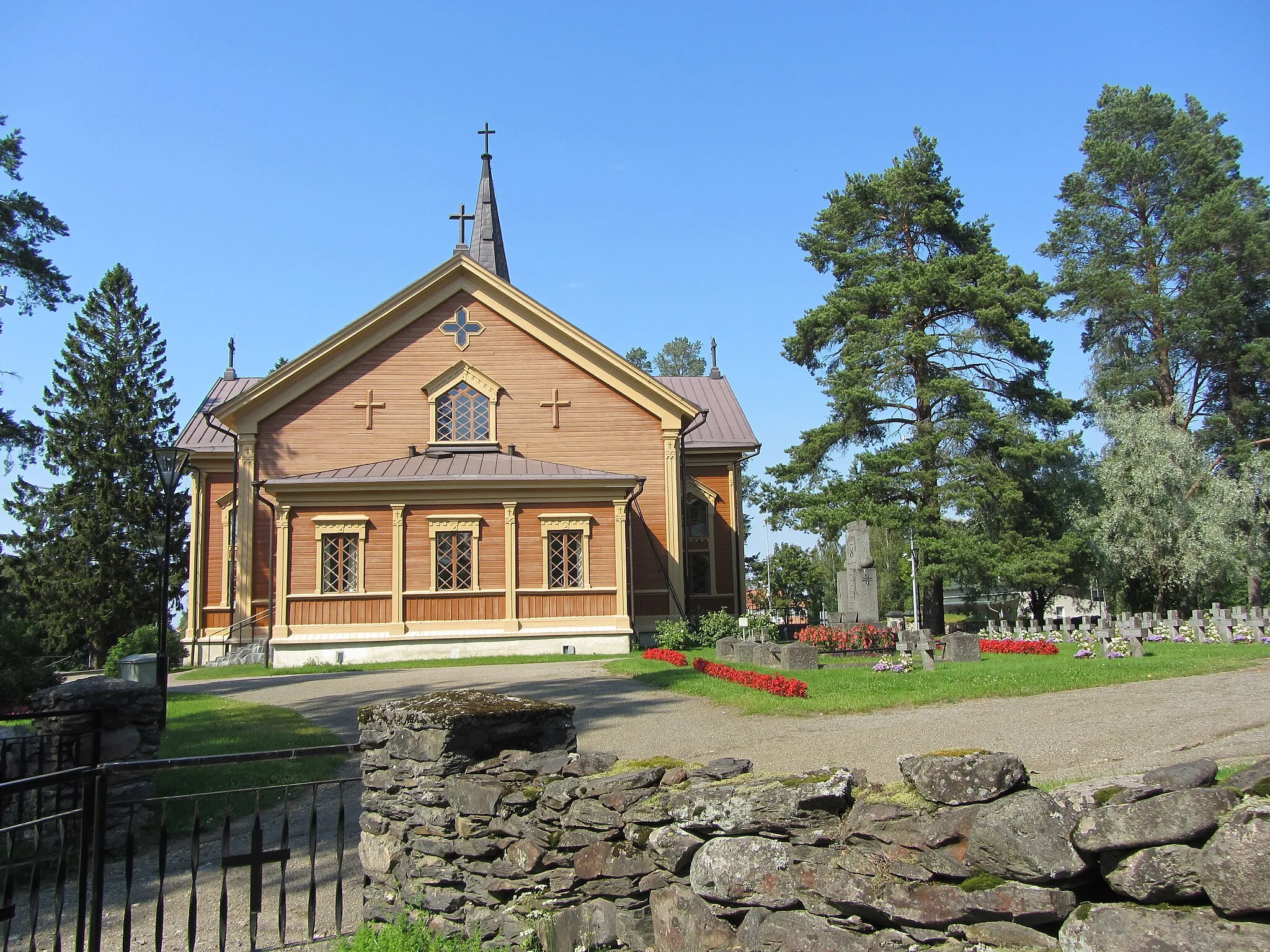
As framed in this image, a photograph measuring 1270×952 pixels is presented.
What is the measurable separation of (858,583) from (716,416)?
12.6 metres

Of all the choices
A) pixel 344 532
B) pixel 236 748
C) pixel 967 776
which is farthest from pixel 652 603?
pixel 967 776

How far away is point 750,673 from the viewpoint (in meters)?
13.8

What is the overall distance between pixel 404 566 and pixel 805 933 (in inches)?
810

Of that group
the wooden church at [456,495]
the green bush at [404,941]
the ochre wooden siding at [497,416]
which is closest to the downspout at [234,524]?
the wooden church at [456,495]

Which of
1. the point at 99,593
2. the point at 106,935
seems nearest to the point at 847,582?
the point at 106,935

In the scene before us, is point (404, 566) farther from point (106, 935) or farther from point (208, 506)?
point (106, 935)

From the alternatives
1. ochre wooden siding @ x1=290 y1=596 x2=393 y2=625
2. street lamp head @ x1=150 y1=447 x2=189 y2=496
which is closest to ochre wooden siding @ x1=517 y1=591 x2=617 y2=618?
ochre wooden siding @ x1=290 y1=596 x2=393 y2=625

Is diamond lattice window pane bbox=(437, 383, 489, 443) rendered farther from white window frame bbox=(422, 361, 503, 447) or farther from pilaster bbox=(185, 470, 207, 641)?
pilaster bbox=(185, 470, 207, 641)

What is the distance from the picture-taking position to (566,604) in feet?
78.3

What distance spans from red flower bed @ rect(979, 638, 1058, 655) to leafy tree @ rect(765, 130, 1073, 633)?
33.4 feet

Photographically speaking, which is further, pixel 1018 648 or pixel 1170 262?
pixel 1170 262

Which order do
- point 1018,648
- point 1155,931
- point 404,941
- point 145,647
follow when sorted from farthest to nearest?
point 145,647 < point 1018,648 < point 404,941 < point 1155,931

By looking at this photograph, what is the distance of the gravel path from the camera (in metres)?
7.74

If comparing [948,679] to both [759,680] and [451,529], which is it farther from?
[451,529]
